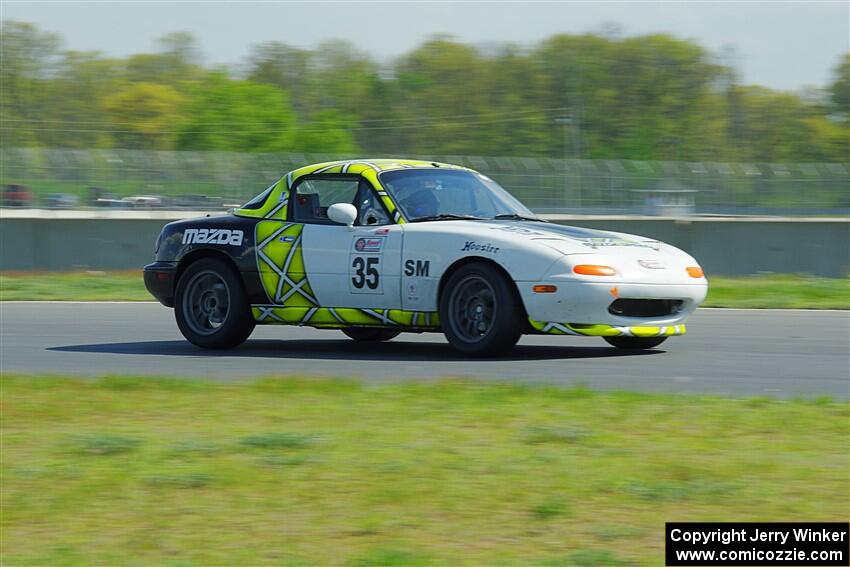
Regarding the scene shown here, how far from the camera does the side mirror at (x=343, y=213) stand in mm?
10500

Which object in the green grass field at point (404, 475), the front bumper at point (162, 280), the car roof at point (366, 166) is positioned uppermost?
the car roof at point (366, 166)

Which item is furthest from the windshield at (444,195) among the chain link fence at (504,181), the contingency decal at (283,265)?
the chain link fence at (504,181)

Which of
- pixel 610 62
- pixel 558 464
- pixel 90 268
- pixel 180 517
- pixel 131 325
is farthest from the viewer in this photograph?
pixel 610 62

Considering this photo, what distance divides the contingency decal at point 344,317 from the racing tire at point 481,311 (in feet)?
0.66

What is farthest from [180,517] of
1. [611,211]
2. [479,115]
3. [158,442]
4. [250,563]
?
[479,115]

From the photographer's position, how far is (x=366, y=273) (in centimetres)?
1043

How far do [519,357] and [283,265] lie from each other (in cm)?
215

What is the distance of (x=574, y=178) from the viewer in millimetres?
32562

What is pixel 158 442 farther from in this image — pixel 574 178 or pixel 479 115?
pixel 479 115

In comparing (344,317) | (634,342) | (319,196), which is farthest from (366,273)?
(634,342)

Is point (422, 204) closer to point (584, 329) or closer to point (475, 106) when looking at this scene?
point (584, 329)

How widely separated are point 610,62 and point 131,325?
208ft

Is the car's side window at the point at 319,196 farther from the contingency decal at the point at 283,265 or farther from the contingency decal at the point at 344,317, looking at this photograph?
the contingency decal at the point at 344,317

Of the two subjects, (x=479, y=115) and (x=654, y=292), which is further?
(x=479, y=115)
